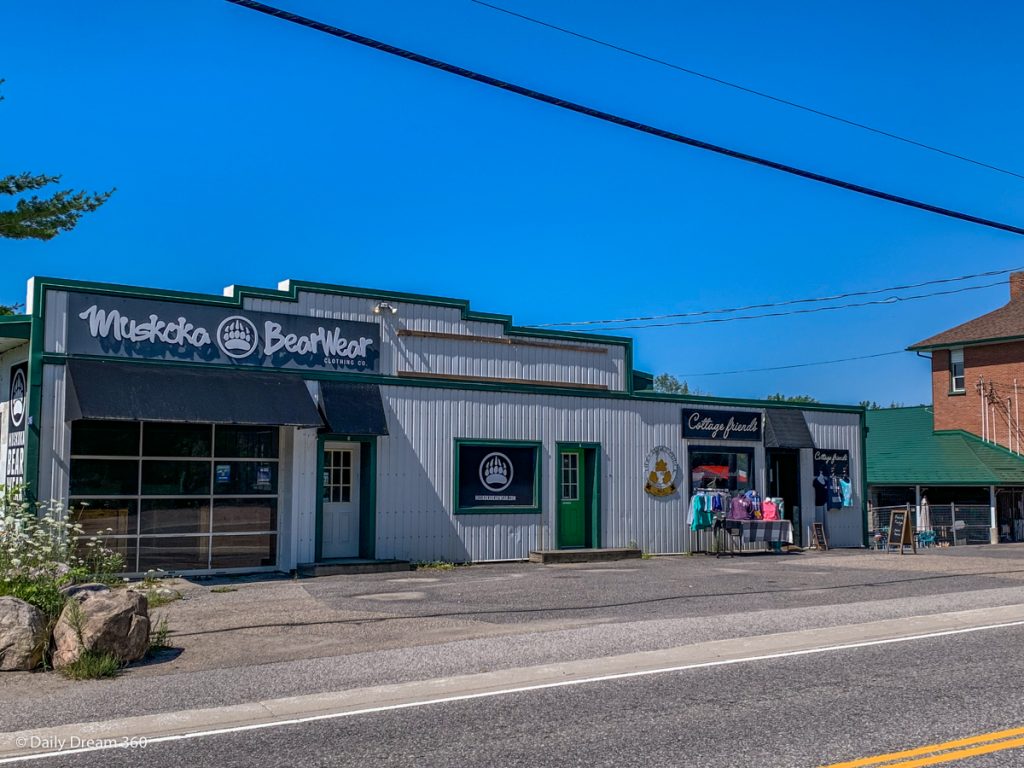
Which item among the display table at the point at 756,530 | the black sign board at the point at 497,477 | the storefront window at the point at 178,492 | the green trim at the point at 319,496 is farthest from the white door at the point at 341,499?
the display table at the point at 756,530

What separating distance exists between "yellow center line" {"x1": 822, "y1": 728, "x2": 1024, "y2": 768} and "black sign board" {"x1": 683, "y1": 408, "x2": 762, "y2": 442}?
1752cm

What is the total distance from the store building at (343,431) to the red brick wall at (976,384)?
17.3 m

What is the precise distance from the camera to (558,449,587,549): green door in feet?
74.5

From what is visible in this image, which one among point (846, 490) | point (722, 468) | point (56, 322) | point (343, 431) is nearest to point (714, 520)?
point (722, 468)

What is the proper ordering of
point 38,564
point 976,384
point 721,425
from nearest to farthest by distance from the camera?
1. point 38,564
2. point 721,425
3. point 976,384

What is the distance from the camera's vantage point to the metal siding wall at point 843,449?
2694cm

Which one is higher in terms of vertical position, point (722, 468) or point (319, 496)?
point (722, 468)

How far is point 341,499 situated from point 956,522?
23405mm

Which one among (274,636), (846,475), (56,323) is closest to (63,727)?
(274,636)

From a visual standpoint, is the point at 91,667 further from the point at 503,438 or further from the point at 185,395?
the point at 503,438

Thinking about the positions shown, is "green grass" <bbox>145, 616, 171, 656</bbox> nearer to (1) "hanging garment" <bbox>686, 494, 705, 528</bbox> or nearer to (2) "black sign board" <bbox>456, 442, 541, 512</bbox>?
(2) "black sign board" <bbox>456, 442, 541, 512</bbox>

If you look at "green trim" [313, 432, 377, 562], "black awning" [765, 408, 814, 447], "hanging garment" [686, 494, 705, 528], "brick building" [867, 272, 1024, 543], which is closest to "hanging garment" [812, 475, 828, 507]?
"black awning" [765, 408, 814, 447]

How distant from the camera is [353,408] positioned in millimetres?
19641

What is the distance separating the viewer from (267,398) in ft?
60.2
